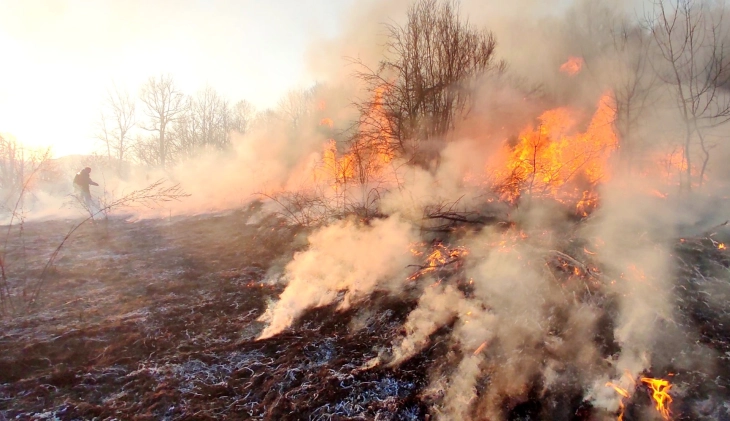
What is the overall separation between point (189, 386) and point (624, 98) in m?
10.4

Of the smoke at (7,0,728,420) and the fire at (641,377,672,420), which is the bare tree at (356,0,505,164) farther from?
the fire at (641,377,672,420)

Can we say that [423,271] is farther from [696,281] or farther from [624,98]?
[624,98]

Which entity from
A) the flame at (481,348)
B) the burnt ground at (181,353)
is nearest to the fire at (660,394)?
the flame at (481,348)

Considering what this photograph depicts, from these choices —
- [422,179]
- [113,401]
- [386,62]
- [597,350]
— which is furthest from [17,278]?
[386,62]

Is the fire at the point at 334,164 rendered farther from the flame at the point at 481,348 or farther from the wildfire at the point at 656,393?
the wildfire at the point at 656,393

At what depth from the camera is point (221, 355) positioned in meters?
4.46

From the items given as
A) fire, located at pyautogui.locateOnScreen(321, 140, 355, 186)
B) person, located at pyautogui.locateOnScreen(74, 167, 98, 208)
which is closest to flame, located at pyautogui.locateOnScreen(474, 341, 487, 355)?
fire, located at pyautogui.locateOnScreen(321, 140, 355, 186)

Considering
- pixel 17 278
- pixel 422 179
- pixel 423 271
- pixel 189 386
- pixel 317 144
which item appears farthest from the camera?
pixel 317 144

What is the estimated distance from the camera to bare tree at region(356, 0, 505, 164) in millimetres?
10133

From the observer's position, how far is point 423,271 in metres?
5.68

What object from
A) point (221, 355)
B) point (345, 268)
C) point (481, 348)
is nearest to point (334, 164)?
point (345, 268)

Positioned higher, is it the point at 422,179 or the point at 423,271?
the point at 422,179

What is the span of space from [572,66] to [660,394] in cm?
1050

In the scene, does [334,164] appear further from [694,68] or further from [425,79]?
[694,68]
